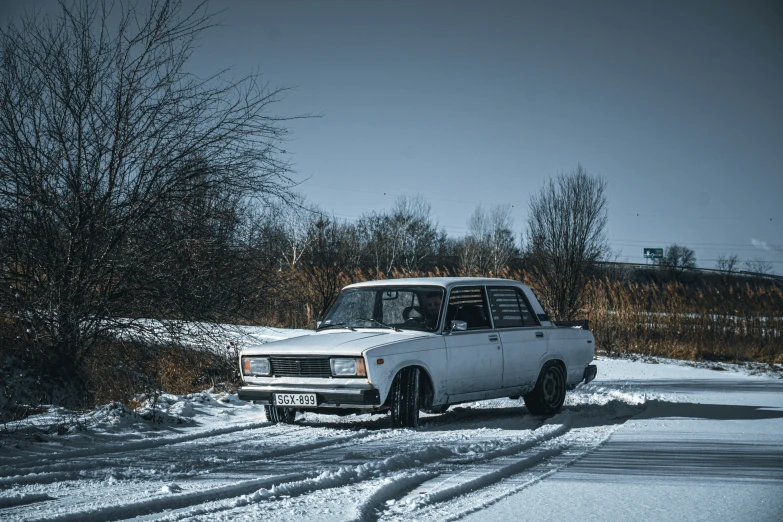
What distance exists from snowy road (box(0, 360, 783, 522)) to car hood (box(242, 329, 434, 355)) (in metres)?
0.83

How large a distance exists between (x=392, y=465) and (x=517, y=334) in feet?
13.0

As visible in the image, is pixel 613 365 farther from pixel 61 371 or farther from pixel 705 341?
pixel 61 371

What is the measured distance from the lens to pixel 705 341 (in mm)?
18141

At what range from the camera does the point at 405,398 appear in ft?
26.2

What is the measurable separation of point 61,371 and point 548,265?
12543mm

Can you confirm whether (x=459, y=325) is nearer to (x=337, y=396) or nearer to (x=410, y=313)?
(x=410, y=313)

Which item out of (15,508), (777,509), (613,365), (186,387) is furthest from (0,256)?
(613,365)

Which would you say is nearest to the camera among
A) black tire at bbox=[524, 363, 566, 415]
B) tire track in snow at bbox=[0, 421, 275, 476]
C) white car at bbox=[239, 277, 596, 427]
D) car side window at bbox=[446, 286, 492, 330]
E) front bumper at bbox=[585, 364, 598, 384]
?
tire track in snow at bbox=[0, 421, 275, 476]

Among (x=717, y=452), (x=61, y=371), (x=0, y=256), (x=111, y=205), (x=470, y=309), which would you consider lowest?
(x=717, y=452)

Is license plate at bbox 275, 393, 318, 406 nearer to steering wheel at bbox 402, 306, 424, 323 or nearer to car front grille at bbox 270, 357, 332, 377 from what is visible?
car front grille at bbox 270, 357, 332, 377

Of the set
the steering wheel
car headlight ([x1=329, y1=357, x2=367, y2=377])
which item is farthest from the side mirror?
car headlight ([x1=329, y1=357, x2=367, y2=377])

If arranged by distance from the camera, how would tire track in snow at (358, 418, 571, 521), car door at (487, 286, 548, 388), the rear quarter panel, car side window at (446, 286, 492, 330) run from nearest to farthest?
tire track in snow at (358, 418, 571, 521), car side window at (446, 286, 492, 330), car door at (487, 286, 548, 388), the rear quarter panel

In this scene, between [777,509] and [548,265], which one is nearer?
[777,509]

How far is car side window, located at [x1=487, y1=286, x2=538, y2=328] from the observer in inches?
369
